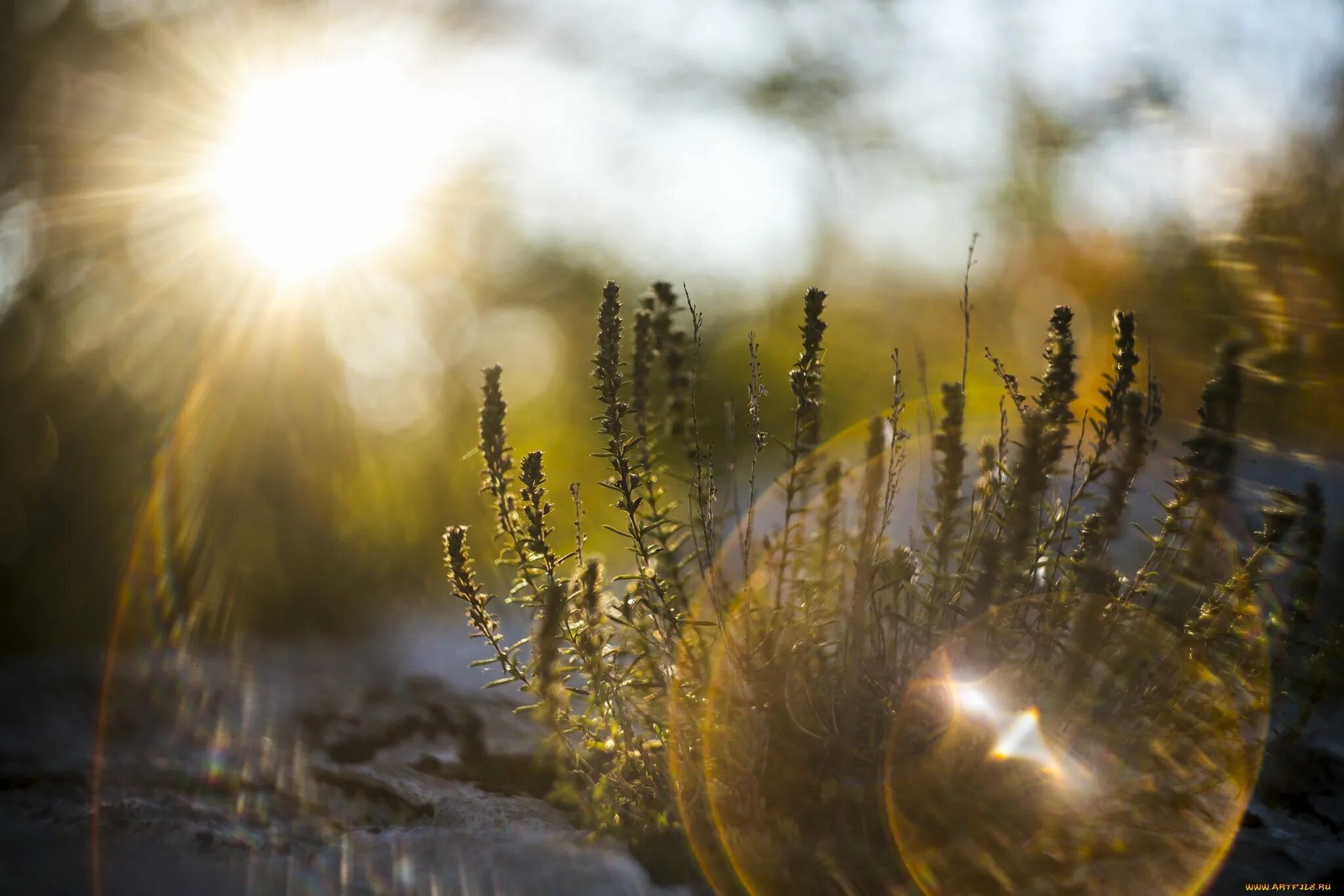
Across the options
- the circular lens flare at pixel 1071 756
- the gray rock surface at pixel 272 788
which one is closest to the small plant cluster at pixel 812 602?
the circular lens flare at pixel 1071 756

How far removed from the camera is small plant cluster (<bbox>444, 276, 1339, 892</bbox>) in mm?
1614

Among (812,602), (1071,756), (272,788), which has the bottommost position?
(272,788)

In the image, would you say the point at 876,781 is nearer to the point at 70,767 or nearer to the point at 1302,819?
the point at 1302,819

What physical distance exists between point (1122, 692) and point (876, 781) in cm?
69

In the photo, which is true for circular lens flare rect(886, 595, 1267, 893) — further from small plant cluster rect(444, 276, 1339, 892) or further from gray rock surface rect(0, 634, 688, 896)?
gray rock surface rect(0, 634, 688, 896)

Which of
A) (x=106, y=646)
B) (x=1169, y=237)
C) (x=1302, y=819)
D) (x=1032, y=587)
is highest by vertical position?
(x=1169, y=237)

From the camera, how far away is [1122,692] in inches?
75.2

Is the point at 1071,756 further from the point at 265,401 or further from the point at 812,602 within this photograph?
the point at 265,401

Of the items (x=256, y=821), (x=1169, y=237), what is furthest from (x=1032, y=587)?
(x=256, y=821)

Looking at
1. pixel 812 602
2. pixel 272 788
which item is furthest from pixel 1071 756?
pixel 272 788

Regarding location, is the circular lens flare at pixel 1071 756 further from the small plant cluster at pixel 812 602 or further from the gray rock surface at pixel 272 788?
the gray rock surface at pixel 272 788

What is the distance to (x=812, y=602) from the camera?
6.48 ft

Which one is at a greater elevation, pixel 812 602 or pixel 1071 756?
pixel 812 602

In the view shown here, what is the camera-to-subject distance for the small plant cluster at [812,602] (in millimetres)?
1614
